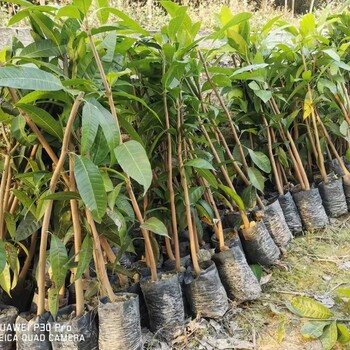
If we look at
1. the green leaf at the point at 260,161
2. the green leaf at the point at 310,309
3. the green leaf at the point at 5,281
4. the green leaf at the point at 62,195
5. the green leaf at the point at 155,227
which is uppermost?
the green leaf at the point at 260,161

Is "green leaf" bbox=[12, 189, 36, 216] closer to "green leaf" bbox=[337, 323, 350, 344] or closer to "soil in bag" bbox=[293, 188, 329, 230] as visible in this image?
"green leaf" bbox=[337, 323, 350, 344]

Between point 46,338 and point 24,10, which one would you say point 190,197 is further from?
point 24,10

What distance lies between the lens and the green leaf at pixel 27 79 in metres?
0.64

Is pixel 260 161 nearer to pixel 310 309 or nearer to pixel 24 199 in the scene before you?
pixel 310 309

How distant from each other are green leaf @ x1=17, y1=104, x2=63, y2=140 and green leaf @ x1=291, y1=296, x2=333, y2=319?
817mm

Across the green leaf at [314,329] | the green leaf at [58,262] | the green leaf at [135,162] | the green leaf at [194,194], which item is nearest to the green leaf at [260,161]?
the green leaf at [194,194]

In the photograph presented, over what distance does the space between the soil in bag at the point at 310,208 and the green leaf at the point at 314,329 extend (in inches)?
27.2

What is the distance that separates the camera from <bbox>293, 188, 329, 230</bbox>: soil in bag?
63.2 inches

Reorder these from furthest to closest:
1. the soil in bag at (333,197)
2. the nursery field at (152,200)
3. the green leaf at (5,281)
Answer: the soil in bag at (333,197), the green leaf at (5,281), the nursery field at (152,200)

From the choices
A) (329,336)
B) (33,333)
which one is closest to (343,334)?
(329,336)

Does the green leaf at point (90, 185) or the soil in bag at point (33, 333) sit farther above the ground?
the green leaf at point (90, 185)

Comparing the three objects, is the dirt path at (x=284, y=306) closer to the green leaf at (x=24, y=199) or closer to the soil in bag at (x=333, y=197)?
the soil in bag at (x=333, y=197)

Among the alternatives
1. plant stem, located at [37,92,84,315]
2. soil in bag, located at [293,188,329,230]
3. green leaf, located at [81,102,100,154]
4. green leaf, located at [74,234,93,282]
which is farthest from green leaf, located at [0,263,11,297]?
soil in bag, located at [293,188,329,230]

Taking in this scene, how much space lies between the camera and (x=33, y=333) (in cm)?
90
